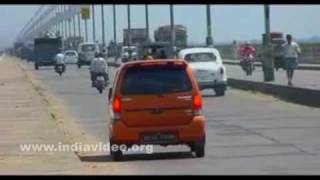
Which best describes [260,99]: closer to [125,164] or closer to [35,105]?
[35,105]

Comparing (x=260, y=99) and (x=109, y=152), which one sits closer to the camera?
(x=109, y=152)

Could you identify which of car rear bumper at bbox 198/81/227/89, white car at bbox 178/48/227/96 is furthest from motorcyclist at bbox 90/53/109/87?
car rear bumper at bbox 198/81/227/89

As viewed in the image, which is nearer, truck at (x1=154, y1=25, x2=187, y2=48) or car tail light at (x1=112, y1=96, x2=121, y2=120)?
car tail light at (x1=112, y1=96, x2=121, y2=120)

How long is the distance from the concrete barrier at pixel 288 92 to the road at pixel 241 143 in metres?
0.43

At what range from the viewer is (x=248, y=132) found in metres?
20.1

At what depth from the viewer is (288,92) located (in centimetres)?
3094

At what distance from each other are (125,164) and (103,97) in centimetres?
2065

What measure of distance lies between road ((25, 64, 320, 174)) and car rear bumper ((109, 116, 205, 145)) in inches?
13.5

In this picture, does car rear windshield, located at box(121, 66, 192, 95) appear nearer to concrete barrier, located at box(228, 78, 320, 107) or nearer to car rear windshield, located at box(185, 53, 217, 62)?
concrete barrier, located at box(228, 78, 320, 107)

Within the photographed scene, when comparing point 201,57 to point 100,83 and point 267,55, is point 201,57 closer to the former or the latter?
point 267,55

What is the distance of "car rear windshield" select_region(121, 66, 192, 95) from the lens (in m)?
15.7
